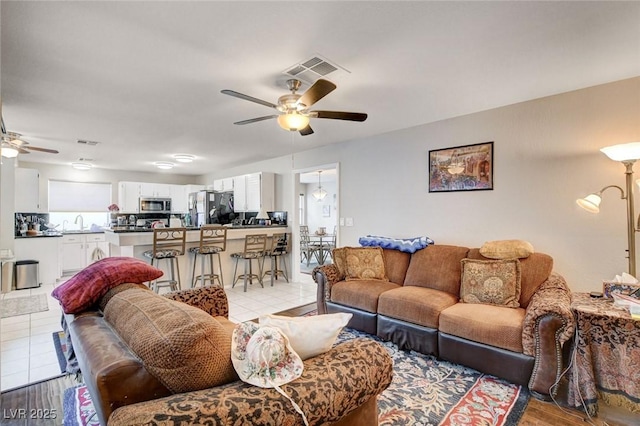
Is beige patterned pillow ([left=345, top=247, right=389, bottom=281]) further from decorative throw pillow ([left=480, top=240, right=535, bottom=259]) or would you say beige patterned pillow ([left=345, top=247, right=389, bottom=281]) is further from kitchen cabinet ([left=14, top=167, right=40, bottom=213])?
kitchen cabinet ([left=14, top=167, right=40, bottom=213])

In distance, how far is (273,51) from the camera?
84.2 inches

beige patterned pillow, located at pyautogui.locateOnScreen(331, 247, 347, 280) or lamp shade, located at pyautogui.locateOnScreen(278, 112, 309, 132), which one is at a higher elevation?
lamp shade, located at pyautogui.locateOnScreen(278, 112, 309, 132)

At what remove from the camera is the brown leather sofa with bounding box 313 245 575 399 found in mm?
2084

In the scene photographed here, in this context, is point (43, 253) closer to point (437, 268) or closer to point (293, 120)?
point (293, 120)

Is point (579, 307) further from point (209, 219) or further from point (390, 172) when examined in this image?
point (209, 219)

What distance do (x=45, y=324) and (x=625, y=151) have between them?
592 cm

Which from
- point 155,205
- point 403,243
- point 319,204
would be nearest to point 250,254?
point 403,243

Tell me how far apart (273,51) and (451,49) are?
4.10ft

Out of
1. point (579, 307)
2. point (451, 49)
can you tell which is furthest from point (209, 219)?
point (579, 307)

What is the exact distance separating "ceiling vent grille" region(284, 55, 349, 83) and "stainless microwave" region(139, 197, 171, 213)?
688cm

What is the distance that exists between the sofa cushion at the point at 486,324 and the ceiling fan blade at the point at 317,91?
206 centimetres

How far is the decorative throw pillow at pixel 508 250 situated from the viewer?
282 cm

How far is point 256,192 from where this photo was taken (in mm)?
6117

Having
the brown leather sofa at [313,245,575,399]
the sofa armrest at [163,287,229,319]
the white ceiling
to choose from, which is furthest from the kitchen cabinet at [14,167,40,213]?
the brown leather sofa at [313,245,575,399]
